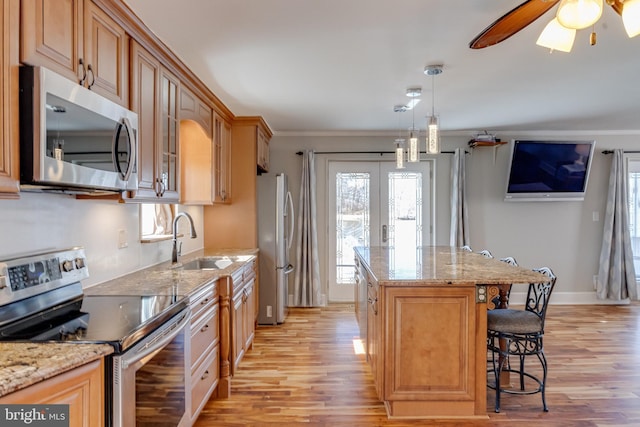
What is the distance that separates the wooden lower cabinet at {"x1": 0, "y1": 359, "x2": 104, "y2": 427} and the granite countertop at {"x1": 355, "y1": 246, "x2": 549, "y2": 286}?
1.50m

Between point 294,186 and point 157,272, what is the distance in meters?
2.72

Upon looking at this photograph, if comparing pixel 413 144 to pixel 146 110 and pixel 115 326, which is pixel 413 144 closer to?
pixel 146 110

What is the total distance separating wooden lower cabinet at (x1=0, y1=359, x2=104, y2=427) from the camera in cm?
104

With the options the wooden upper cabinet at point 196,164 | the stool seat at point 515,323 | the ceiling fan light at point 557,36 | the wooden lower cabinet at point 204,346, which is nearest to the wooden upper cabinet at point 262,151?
the wooden upper cabinet at point 196,164

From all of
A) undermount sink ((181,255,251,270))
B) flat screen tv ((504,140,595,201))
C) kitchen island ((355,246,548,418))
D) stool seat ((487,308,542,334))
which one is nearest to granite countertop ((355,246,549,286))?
kitchen island ((355,246,548,418))

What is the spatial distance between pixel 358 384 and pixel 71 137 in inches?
95.2

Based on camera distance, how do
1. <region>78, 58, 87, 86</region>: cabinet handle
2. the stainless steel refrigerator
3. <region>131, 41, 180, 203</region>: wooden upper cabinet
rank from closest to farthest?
<region>78, 58, 87, 86</region>: cabinet handle → <region>131, 41, 180, 203</region>: wooden upper cabinet → the stainless steel refrigerator

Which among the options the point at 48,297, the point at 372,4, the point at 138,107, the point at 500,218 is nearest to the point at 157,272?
the point at 48,297

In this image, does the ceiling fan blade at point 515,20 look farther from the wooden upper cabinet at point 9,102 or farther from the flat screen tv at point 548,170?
the flat screen tv at point 548,170

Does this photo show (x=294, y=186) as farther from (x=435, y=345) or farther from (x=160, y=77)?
Result: (x=435, y=345)

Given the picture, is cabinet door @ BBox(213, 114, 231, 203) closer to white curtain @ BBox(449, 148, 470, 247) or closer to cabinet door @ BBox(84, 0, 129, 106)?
cabinet door @ BBox(84, 0, 129, 106)

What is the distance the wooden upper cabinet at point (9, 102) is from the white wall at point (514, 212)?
3864mm

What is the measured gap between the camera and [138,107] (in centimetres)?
208

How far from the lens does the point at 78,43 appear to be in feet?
5.20
